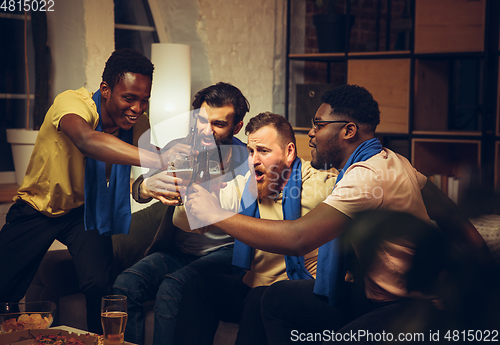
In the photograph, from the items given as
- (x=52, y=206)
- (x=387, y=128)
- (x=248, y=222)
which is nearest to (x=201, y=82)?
(x=387, y=128)

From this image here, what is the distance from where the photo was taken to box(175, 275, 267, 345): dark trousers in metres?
1.64

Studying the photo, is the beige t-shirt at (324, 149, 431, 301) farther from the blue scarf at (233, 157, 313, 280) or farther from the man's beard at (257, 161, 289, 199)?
the man's beard at (257, 161, 289, 199)

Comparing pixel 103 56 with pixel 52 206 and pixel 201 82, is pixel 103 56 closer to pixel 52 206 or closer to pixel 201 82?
pixel 201 82

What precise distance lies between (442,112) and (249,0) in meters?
1.63

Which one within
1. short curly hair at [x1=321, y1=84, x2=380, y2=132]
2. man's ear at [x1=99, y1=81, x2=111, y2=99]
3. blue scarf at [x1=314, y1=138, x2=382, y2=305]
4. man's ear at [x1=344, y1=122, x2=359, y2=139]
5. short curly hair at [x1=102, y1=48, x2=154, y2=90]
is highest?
short curly hair at [x1=102, y1=48, x2=154, y2=90]

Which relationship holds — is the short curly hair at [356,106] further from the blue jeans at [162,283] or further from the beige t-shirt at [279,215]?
the blue jeans at [162,283]

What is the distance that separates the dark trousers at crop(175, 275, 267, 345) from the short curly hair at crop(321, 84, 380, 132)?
649mm

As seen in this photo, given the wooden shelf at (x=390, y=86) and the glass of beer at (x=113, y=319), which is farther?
the wooden shelf at (x=390, y=86)

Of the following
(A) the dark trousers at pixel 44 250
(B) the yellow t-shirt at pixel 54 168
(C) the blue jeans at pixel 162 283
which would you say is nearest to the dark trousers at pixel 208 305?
(C) the blue jeans at pixel 162 283

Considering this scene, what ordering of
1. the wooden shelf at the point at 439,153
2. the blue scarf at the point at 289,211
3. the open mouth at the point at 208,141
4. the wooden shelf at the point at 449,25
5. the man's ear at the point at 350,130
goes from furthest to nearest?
1. the wooden shelf at the point at 439,153
2. the wooden shelf at the point at 449,25
3. the open mouth at the point at 208,141
4. the blue scarf at the point at 289,211
5. the man's ear at the point at 350,130

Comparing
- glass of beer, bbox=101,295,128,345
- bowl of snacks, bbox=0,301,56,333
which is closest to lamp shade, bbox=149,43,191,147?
bowl of snacks, bbox=0,301,56,333

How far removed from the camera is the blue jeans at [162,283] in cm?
169

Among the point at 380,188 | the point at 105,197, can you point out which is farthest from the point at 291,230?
the point at 105,197

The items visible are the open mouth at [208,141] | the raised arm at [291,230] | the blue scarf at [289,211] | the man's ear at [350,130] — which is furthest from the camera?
the open mouth at [208,141]
